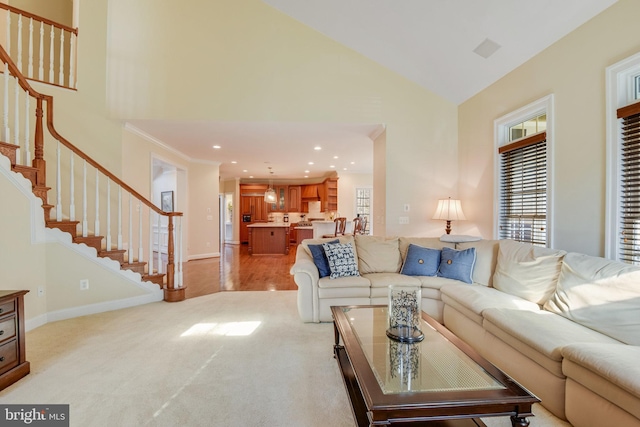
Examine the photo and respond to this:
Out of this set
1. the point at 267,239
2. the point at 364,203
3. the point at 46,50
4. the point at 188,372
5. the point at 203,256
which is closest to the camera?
the point at 188,372

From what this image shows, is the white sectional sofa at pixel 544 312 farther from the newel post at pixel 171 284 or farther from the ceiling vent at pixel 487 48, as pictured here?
the ceiling vent at pixel 487 48

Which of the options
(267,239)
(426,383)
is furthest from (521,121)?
(267,239)

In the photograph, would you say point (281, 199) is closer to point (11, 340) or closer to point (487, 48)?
point (487, 48)

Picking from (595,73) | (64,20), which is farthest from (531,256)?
(64,20)

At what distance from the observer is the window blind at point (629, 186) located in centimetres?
220

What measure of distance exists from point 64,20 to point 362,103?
5.52 metres

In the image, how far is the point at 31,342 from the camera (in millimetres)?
2646

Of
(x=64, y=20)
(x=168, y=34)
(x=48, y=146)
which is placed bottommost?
(x=48, y=146)

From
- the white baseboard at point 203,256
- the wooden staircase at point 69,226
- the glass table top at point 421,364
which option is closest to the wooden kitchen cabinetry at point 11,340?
the wooden staircase at point 69,226

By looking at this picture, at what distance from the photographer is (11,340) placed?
2.02m

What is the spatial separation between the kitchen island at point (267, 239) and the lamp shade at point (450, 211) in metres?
4.94

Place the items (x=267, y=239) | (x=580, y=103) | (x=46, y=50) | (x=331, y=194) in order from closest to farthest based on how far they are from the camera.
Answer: (x=580, y=103) → (x=46, y=50) → (x=267, y=239) → (x=331, y=194)

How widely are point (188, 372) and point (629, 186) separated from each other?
3.76m

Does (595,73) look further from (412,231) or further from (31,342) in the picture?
(31,342)
